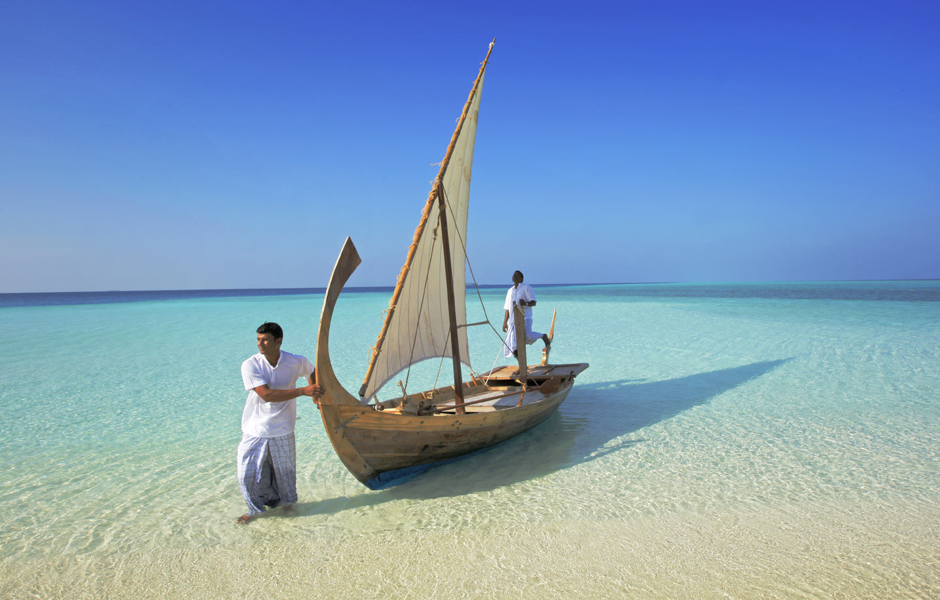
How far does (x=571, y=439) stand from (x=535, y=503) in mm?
2018

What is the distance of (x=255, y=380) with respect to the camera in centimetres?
381

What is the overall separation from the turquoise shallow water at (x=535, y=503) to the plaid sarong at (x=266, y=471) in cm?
18

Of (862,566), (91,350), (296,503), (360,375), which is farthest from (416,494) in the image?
(91,350)

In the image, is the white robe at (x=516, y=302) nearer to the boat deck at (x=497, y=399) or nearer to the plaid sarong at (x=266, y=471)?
the boat deck at (x=497, y=399)

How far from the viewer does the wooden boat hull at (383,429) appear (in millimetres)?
4168

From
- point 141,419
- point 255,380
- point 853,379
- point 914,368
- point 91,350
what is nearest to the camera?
point 255,380

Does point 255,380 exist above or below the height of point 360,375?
above

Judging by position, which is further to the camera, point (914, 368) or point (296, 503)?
point (914, 368)

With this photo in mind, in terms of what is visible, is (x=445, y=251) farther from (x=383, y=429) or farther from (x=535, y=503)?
(x=535, y=503)

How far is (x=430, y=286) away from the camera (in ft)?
20.9

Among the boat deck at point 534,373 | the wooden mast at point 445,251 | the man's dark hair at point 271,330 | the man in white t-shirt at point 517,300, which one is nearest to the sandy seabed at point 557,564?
the man's dark hair at point 271,330

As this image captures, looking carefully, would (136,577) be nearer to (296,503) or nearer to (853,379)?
(296,503)

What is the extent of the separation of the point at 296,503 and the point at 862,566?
453 centimetres

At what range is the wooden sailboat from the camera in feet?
14.4
